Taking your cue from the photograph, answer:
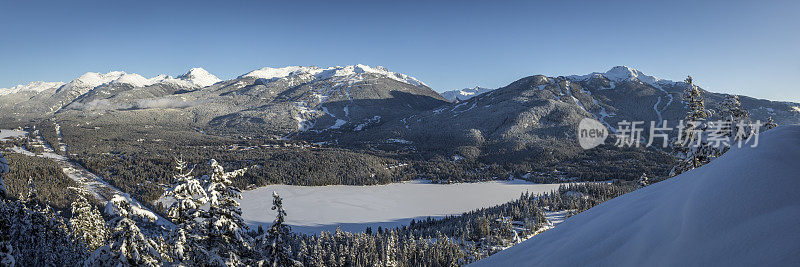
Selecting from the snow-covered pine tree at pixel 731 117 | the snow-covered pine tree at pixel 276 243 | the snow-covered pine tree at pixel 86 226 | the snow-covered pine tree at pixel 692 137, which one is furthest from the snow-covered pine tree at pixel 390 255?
the snow-covered pine tree at pixel 731 117

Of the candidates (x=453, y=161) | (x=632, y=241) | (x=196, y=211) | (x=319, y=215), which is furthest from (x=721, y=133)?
(x=453, y=161)

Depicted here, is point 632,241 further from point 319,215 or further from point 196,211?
point 319,215

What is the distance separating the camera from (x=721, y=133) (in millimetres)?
15711

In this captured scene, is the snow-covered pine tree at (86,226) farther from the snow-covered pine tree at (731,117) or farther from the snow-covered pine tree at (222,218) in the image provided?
the snow-covered pine tree at (731,117)

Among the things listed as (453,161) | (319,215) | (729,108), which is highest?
(729,108)

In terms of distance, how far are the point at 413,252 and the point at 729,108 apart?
160ft

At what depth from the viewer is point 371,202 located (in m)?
111

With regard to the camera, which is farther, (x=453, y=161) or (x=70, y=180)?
(x=453, y=161)

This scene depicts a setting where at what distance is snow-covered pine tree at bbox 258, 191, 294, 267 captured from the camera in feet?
38.5

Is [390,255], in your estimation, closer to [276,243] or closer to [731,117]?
[276,243]

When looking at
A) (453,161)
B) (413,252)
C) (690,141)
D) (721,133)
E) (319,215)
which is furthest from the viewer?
(453,161)

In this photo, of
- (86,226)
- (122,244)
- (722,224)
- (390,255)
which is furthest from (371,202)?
(722,224)

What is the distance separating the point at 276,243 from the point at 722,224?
12.1 m

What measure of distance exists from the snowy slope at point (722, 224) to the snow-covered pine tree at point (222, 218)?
9397mm
